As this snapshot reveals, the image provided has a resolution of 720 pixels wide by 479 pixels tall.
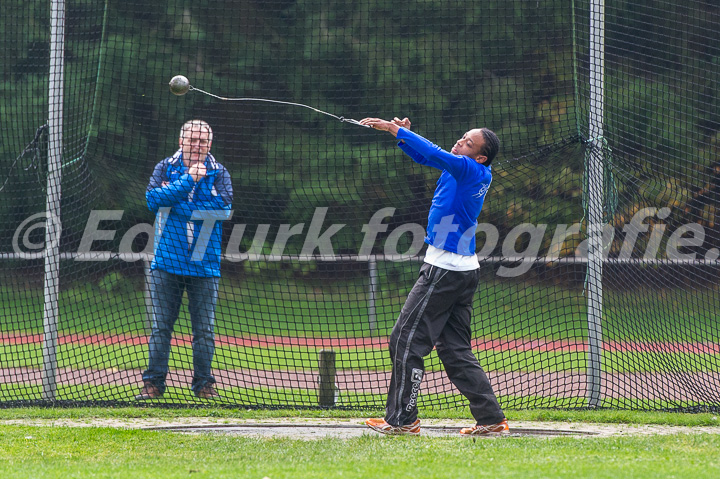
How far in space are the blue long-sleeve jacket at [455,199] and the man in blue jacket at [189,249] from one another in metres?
2.05

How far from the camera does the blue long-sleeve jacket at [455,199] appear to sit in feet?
15.4

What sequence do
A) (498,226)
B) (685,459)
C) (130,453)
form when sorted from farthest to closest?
(498,226), (130,453), (685,459)

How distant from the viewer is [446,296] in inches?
187

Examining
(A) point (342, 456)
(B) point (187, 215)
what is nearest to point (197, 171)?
(B) point (187, 215)

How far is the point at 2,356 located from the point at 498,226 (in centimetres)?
612

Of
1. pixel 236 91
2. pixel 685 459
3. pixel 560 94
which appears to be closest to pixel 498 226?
pixel 560 94

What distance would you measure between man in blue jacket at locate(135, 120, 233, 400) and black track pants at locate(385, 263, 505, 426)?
1977 mm

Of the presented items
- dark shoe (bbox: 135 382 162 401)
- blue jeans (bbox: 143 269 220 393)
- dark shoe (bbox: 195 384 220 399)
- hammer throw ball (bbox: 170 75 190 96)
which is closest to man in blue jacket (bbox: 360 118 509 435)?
hammer throw ball (bbox: 170 75 190 96)

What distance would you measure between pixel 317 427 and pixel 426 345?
1059mm

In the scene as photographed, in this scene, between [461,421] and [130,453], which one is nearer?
[130,453]

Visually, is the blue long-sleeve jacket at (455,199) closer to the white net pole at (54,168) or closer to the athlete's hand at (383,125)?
the athlete's hand at (383,125)

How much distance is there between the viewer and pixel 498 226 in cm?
1088

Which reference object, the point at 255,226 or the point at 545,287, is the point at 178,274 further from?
the point at 255,226

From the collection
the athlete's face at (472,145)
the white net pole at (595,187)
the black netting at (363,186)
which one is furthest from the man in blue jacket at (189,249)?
the white net pole at (595,187)
